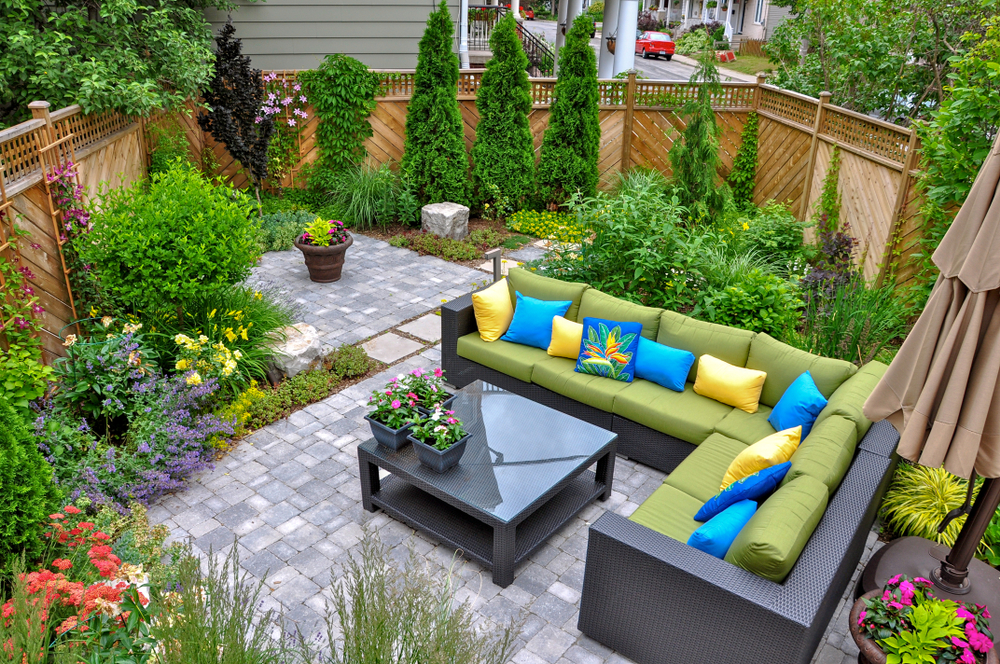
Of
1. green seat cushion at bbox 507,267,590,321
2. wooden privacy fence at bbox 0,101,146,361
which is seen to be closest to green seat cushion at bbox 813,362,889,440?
green seat cushion at bbox 507,267,590,321

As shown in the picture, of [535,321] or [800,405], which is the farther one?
[535,321]

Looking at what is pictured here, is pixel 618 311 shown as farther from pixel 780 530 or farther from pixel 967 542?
pixel 967 542

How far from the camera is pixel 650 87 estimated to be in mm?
10281

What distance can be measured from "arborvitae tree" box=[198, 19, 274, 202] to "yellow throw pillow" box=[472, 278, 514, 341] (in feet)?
16.1

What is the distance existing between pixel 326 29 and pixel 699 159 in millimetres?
5655

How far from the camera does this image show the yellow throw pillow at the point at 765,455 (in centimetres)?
385

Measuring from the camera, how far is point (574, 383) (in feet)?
17.0

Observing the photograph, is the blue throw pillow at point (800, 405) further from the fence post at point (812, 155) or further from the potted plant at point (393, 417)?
the fence post at point (812, 155)

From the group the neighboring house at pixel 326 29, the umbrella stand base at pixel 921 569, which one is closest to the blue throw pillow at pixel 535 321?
the umbrella stand base at pixel 921 569

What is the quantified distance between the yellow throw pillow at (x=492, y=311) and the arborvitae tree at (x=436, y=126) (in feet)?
14.1

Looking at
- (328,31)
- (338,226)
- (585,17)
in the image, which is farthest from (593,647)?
(328,31)

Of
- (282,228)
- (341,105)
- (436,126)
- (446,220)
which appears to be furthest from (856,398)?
(341,105)

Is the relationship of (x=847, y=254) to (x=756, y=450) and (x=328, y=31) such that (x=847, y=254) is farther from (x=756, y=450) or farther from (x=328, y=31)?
(x=328, y=31)

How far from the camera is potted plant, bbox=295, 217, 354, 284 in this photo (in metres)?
7.89
